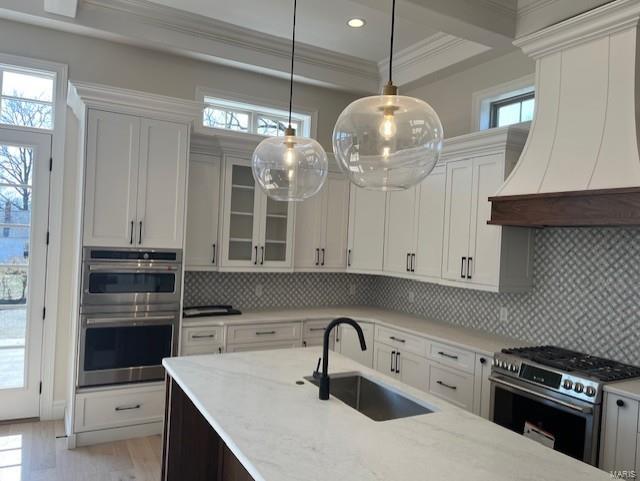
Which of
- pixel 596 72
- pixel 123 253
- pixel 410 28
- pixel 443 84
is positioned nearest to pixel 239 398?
pixel 123 253

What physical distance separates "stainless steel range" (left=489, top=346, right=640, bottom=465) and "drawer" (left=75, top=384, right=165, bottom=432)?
100 inches

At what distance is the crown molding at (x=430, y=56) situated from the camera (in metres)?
4.02

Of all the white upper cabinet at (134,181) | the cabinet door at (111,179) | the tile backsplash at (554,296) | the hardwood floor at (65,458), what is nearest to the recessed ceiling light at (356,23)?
the white upper cabinet at (134,181)

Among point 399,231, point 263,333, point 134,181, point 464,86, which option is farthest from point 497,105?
point 134,181

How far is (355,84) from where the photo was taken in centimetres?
489

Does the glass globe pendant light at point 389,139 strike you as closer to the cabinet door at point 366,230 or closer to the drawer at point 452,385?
the drawer at point 452,385

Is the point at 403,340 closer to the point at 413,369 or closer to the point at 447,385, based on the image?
the point at 413,369

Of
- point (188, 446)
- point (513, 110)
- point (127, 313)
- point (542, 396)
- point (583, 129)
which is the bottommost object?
point (188, 446)

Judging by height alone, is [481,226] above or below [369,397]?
above

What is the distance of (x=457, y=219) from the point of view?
12.6 ft

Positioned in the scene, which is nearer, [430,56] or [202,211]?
[202,211]

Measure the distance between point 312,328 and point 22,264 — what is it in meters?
2.51

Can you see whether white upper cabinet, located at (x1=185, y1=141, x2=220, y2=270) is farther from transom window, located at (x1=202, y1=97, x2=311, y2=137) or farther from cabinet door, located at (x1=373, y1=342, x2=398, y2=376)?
cabinet door, located at (x1=373, y1=342, x2=398, y2=376)

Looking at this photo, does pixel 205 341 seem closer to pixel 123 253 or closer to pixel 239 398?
pixel 123 253
